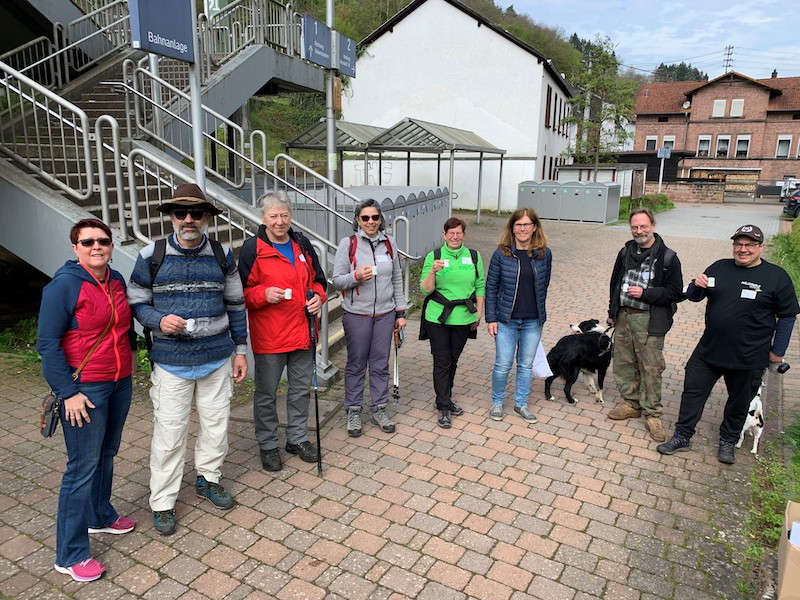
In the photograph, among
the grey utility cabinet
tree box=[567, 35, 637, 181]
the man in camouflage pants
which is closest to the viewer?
the man in camouflage pants

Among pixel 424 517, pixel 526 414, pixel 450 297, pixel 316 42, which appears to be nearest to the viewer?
pixel 424 517

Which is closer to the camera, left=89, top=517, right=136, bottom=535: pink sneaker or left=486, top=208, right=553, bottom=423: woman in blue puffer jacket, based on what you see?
left=89, top=517, right=136, bottom=535: pink sneaker

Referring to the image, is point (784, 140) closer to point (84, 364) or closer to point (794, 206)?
point (794, 206)

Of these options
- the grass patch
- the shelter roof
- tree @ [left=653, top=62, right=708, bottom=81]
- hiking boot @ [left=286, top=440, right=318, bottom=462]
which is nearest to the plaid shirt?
hiking boot @ [left=286, top=440, right=318, bottom=462]

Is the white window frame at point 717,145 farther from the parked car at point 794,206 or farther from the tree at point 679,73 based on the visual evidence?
the tree at point 679,73

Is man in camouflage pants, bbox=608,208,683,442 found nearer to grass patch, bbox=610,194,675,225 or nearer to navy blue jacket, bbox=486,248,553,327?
navy blue jacket, bbox=486,248,553,327

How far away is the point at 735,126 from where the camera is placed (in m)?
48.8

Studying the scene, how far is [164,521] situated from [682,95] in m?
58.4

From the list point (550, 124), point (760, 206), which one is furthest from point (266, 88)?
point (760, 206)

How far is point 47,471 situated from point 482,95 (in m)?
23.8

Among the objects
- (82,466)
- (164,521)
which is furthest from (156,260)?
(164,521)

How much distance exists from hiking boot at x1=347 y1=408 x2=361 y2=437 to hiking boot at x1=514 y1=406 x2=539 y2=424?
1440mm

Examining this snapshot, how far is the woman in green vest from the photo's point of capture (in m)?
4.75

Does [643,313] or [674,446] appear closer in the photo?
[674,446]
